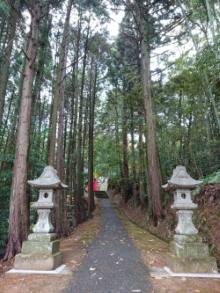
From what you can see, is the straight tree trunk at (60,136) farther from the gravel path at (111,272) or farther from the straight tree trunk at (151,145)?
the straight tree trunk at (151,145)

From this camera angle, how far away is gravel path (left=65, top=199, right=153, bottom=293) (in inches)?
113

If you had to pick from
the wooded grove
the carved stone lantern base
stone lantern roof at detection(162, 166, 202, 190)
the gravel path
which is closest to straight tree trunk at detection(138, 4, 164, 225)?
the wooded grove

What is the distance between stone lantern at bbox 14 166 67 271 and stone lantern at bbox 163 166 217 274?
2233 mm

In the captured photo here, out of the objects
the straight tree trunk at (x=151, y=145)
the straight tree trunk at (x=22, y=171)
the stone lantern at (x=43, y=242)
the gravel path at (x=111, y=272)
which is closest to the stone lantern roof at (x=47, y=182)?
the stone lantern at (x=43, y=242)

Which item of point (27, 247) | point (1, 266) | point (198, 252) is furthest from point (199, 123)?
point (1, 266)

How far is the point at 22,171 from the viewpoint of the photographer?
15.5 ft

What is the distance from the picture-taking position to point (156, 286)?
291 centimetres

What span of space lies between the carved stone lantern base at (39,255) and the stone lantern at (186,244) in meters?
2.21

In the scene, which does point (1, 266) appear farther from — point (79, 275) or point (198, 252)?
point (198, 252)

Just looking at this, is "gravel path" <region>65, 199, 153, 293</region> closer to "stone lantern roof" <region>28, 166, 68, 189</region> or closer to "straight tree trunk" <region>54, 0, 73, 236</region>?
"stone lantern roof" <region>28, 166, 68, 189</region>

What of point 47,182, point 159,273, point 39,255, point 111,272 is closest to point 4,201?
point 47,182

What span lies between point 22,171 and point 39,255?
1.99m

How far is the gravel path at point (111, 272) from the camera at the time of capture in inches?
113

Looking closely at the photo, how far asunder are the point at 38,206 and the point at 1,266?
1.51m
